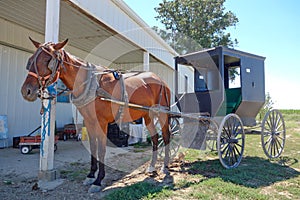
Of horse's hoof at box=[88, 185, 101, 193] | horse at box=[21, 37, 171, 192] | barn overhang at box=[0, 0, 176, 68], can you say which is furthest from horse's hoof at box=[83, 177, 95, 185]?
barn overhang at box=[0, 0, 176, 68]

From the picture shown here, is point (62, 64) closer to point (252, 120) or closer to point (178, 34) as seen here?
point (252, 120)

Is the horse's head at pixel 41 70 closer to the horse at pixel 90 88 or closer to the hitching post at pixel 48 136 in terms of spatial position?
the horse at pixel 90 88

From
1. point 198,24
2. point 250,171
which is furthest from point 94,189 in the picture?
point 198,24

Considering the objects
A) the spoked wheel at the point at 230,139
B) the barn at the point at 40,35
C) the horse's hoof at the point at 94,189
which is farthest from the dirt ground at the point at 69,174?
the barn at the point at 40,35

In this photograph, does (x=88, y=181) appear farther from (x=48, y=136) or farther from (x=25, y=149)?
(x=25, y=149)

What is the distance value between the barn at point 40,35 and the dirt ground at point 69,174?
67.4 inches

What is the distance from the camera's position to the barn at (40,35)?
534 centimetres

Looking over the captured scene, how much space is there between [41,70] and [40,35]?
5.64 meters

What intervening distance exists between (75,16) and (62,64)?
350 cm

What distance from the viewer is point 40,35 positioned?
7449 millimetres

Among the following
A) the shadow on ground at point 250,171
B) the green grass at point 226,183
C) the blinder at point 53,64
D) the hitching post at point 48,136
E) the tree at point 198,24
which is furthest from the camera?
the tree at point 198,24

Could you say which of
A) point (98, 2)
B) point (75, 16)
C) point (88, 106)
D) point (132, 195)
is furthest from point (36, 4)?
point (132, 195)

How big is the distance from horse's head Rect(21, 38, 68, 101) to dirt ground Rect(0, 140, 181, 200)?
129 centimetres

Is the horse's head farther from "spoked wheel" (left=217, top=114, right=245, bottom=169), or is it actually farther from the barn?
"spoked wheel" (left=217, top=114, right=245, bottom=169)
